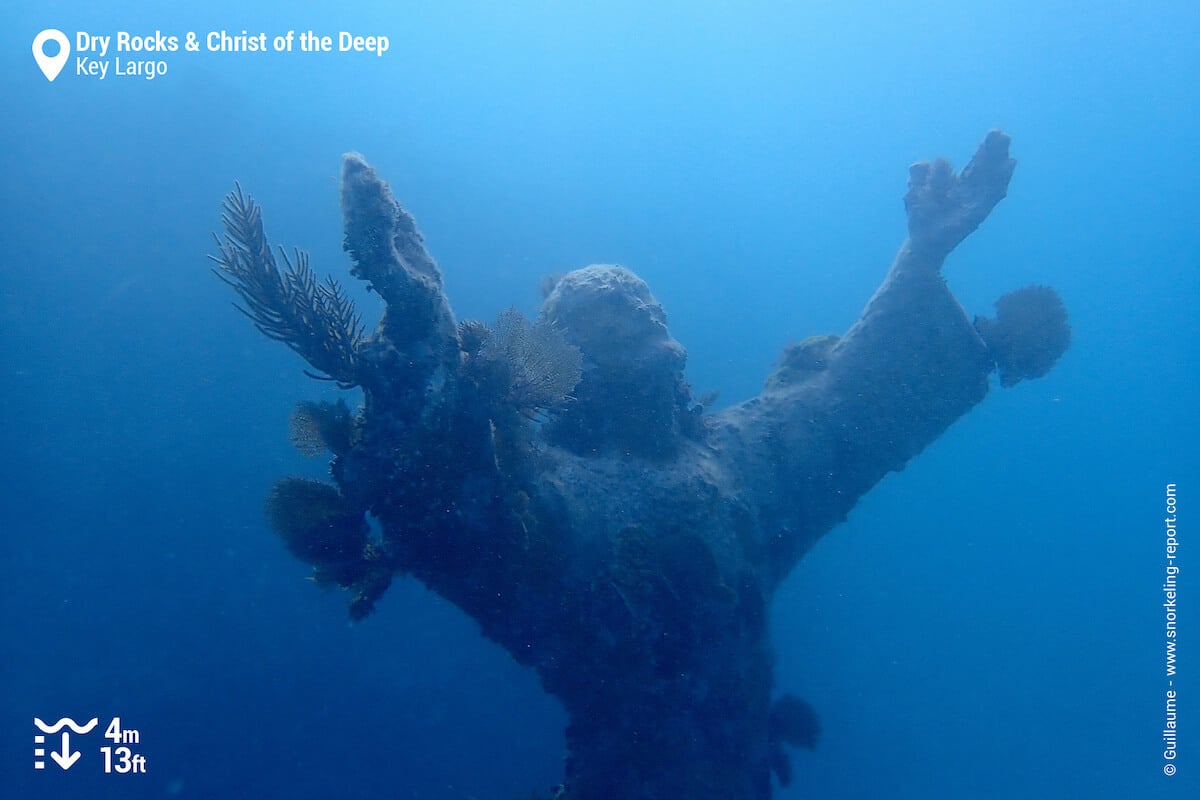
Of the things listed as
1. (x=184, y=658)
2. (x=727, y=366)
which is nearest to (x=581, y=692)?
(x=184, y=658)

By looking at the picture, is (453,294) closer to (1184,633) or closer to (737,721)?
(737,721)

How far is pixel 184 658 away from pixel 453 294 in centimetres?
1413

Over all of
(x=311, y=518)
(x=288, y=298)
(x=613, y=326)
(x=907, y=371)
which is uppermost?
(x=907, y=371)

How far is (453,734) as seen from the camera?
18.2 m

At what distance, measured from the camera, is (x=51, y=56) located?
10.7 metres

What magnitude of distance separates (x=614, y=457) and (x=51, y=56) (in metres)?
11.7

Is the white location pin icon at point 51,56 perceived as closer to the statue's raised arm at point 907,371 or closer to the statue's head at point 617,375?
the statue's head at point 617,375

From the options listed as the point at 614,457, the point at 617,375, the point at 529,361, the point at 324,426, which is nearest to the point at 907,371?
the point at 617,375

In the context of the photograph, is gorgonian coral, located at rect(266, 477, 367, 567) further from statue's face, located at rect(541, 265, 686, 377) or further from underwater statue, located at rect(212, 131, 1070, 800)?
statue's face, located at rect(541, 265, 686, 377)

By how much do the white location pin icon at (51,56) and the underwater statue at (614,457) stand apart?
651 cm

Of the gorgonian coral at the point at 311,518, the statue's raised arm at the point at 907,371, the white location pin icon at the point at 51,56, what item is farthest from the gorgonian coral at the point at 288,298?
the white location pin icon at the point at 51,56

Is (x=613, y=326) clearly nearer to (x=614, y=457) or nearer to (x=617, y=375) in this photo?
(x=617, y=375)

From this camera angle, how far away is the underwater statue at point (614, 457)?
520 centimetres

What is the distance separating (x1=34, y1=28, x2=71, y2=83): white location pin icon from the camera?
10242 mm
